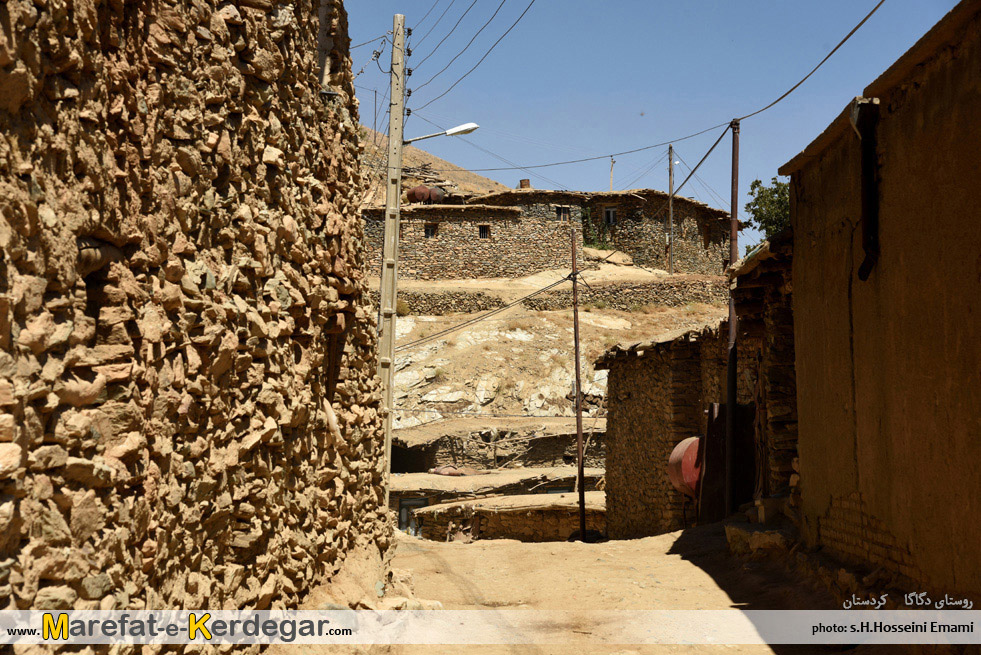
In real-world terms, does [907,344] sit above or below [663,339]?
below

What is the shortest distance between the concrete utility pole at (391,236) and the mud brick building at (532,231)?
2591 centimetres

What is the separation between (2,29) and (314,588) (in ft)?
11.9

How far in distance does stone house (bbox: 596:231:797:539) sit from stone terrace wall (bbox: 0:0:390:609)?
16.1 ft

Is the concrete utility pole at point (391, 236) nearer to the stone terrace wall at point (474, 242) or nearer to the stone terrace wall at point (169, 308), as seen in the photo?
the stone terrace wall at point (169, 308)

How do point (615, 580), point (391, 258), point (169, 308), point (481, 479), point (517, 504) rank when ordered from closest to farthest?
point (169, 308) → point (615, 580) → point (391, 258) → point (517, 504) → point (481, 479)

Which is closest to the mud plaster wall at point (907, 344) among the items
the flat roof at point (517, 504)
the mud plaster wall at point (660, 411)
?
the mud plaster wall at point (660, 411)

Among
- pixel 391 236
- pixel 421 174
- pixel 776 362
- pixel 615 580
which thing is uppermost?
pixel 421 174

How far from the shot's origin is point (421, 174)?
50750mm

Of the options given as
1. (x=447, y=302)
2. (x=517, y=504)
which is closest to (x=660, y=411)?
(x=517, y=504)

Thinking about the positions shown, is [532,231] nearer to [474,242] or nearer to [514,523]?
[474,242]

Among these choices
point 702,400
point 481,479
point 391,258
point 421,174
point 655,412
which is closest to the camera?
point 391,258

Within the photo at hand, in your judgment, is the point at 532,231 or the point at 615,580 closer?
the point at 615,580

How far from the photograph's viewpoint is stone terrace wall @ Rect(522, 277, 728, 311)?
A: 3622cm

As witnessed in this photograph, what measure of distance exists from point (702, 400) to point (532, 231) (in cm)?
2938
